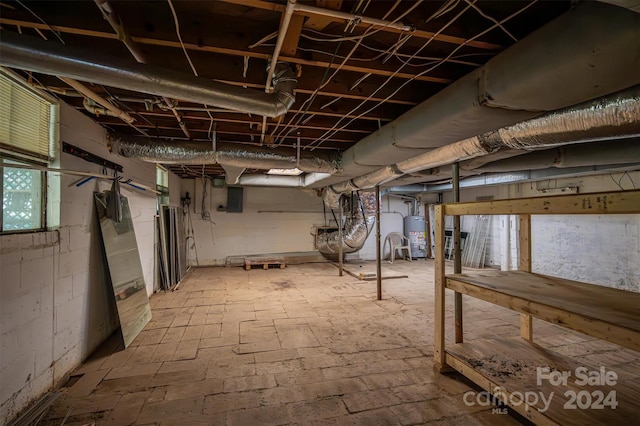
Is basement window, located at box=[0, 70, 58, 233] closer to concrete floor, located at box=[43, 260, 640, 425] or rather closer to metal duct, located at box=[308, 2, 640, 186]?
concrete floor, located at box=[43, 260, 640, 425]

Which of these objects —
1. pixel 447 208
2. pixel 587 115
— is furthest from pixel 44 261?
pixel 587 115

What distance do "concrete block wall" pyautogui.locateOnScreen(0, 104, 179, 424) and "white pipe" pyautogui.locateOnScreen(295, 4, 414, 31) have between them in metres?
2.03

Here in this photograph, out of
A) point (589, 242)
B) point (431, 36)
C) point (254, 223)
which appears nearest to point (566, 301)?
point (431, 36)

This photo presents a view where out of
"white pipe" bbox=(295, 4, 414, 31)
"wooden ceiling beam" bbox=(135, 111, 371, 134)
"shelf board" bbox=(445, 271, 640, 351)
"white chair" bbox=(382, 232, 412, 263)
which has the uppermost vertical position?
"wooden ceiling beam" bbox=(135, 111, 371, 134)

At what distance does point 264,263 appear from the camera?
6.22 metres

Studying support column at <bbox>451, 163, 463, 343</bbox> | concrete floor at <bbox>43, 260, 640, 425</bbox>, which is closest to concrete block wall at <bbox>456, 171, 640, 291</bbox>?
concrete floor at <bbox>43, 260, 640, 425</bbox>

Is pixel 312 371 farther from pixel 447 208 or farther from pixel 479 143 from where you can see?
pixel 479 143

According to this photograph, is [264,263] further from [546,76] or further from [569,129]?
[546,76]

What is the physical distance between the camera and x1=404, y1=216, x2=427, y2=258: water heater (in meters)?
7.67

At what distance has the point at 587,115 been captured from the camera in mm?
1478

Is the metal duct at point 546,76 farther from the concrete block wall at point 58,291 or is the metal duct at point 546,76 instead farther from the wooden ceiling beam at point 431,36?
the concrete block wall at point 58,291

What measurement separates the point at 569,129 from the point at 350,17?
1376mm

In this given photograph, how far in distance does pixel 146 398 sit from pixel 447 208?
246 centimetres

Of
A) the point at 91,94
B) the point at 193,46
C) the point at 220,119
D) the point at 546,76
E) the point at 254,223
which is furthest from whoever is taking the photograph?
the point at 254,223
